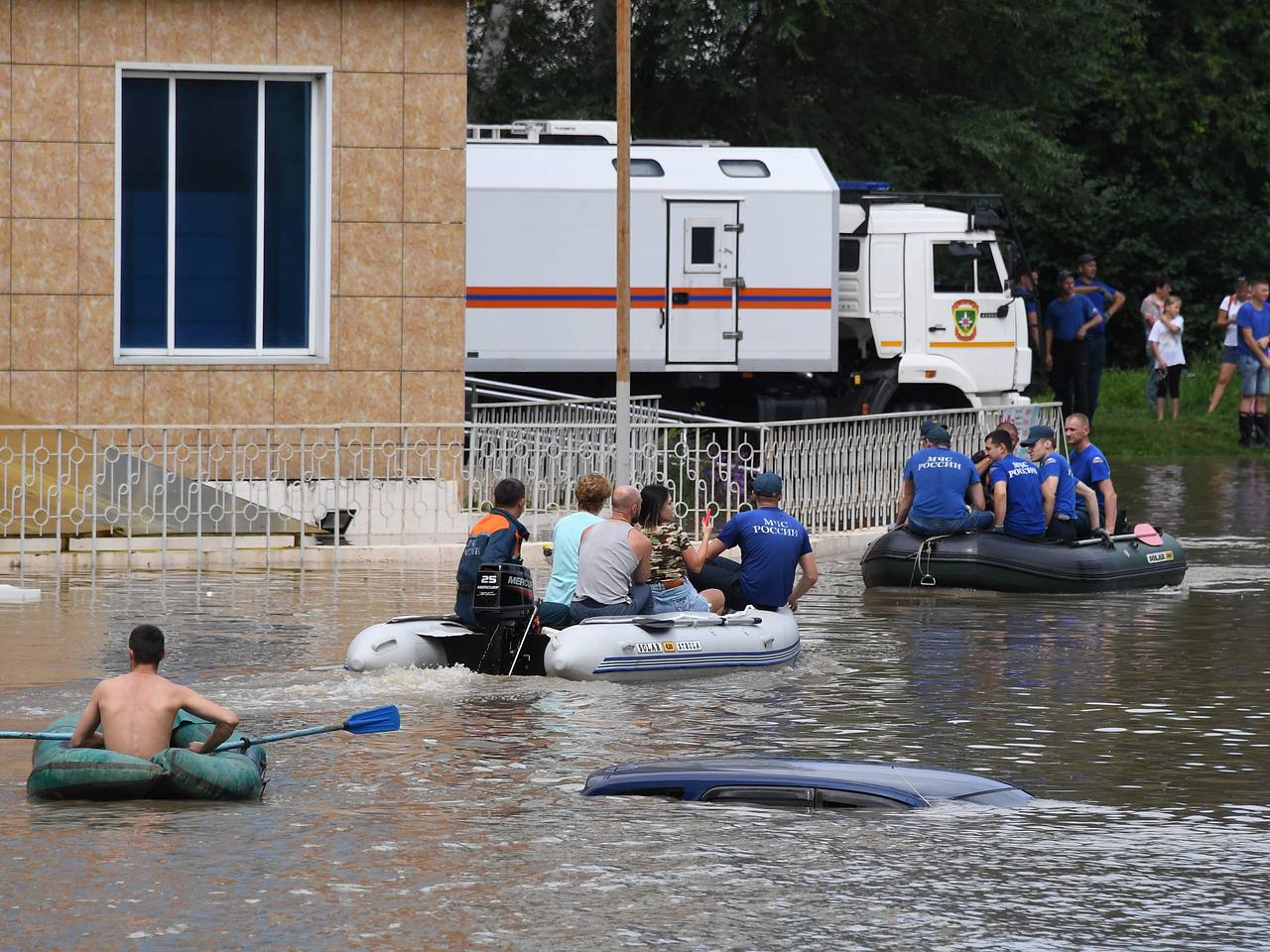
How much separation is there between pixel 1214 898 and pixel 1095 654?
6662mm

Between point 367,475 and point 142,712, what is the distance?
1100cm

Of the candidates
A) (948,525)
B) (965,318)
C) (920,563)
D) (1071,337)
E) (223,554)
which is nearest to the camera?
(920,563)

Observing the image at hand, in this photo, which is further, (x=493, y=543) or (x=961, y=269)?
(x=961, y=269)

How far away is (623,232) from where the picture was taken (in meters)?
19.2

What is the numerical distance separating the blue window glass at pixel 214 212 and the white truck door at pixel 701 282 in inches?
293

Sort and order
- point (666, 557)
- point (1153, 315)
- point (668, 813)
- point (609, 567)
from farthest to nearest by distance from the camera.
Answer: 1. point (1153, 315)
2. point (666, 557)
3. point (609, 567)
4. point (668, 813)

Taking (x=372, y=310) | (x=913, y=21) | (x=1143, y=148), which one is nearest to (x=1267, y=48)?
(x=1143, y=148)

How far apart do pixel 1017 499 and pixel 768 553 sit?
4133mm

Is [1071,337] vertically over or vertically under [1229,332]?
under

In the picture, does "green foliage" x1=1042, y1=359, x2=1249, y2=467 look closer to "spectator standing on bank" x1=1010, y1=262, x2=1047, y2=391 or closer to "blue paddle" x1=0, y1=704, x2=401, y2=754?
"spectator standing on bank" x1=1010, y1=262, x2=1047, y2=391

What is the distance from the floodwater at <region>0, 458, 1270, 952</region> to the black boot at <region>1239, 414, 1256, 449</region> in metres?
16.3

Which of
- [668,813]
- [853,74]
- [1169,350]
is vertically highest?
[853,74]

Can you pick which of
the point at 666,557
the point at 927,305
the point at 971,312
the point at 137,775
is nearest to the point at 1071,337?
the point at 971,312

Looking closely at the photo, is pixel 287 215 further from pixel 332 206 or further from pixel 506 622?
pixel 506 622
